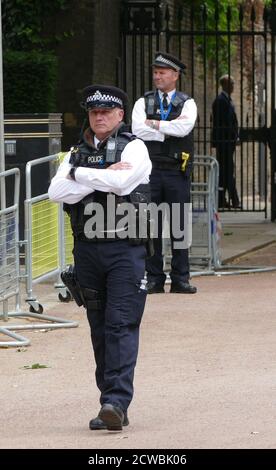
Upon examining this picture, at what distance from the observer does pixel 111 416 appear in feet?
23.3

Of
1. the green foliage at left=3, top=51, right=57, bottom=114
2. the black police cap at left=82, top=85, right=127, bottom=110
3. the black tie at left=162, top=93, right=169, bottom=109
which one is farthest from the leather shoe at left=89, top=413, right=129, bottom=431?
the green foliage at left=3, top=51, right=57, bottom=114

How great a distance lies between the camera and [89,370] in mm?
9031

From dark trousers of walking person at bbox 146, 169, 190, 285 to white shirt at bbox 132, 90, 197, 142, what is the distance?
36 centimetres

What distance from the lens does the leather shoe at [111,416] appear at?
710 cm

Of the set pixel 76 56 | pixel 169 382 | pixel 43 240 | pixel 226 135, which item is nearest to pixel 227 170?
pixel 226 135

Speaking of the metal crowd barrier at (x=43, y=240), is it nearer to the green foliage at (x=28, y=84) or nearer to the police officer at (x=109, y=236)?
the green foliage at (x=28, y=84)

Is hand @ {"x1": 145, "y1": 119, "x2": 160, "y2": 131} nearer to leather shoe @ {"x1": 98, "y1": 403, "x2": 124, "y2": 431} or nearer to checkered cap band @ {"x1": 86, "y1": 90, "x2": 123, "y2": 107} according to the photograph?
checkered cap band @ {"x1": 86, "y1": 90, "x2": 123, "y2": 107}

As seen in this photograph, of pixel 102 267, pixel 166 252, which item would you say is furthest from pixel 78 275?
pixel 166 252

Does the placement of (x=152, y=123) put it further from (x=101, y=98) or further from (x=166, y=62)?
(x=101, y=98)

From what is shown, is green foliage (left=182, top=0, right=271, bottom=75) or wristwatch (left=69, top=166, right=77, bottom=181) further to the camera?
green foliage (left=182, top=0, right=271, bottom=75)

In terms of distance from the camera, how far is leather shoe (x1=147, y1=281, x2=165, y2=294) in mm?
12352

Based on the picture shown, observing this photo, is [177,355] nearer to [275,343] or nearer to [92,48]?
[275,343]

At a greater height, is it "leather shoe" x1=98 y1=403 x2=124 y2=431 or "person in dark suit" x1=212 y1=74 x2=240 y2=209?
"person in dark suit" x1=212 y1=74 x2=240 y2=209

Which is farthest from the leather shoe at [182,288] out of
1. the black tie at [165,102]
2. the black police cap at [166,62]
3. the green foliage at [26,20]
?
the green foliage at [26,20]
